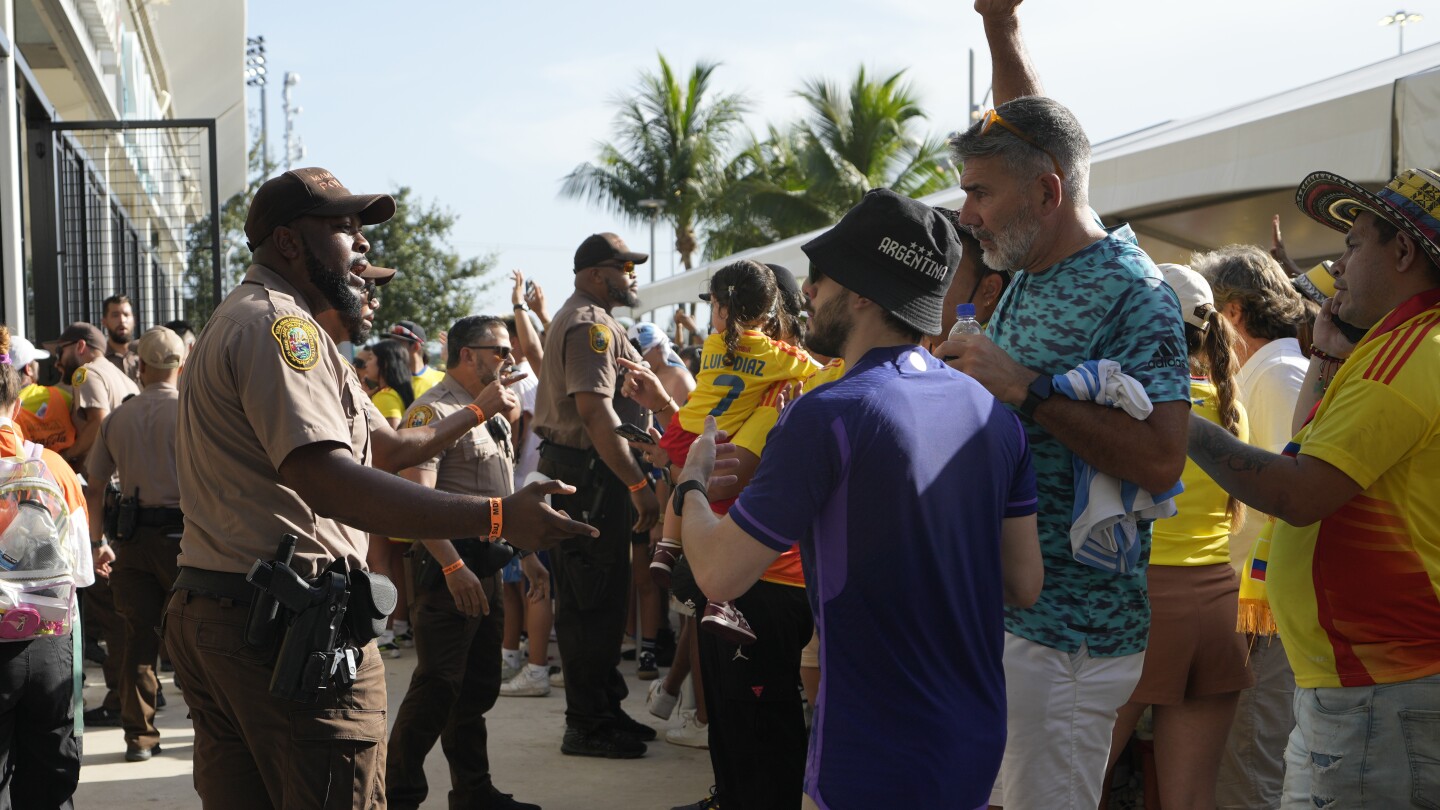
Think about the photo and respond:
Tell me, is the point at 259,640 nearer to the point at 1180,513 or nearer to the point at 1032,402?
the point at 1032,402

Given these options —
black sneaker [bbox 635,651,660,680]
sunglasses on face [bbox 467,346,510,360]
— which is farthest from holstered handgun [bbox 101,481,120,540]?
black sneaker [bbox 635,651,660,680]

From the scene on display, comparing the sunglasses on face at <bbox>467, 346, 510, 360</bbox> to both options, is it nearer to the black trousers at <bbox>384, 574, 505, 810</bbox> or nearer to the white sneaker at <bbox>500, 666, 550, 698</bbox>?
the black trousers at <bbox>384, 574, 505, 810</bbox>

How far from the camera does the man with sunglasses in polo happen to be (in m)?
2.70

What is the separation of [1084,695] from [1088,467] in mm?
508

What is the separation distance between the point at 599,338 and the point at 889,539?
4.13 meters

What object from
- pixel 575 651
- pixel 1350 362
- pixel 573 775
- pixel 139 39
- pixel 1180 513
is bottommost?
pixel 573 775

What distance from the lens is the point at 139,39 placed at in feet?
73.4

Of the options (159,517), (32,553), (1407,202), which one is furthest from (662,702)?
(1407,202)

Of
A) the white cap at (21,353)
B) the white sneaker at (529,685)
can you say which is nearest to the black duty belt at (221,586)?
the white cap at (21,353)

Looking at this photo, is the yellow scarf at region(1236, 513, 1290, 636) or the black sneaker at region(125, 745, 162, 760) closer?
the yellow scarf at region(1236, 513, 1290, 636)

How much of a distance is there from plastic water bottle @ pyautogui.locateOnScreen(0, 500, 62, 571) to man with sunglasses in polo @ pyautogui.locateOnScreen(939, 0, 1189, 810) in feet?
10.3

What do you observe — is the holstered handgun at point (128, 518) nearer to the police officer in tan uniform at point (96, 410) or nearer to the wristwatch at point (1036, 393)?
the police officer in tan uniform at point (96, 410)

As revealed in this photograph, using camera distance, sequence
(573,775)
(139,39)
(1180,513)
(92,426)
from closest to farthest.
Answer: (1180,513) → (573,775) → (92,426) → (139,39)

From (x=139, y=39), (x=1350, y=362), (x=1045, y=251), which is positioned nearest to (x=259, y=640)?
(x=1045, y=251)
